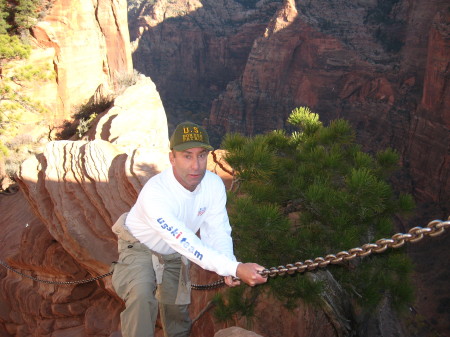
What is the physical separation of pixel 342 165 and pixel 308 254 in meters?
1.06

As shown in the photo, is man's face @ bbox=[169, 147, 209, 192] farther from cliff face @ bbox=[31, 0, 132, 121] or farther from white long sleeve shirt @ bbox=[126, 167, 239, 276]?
cliff face @ bbox=[31, 0, 132, 121]

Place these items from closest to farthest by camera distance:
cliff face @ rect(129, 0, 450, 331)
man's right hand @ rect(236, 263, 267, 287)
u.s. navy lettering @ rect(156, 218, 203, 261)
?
1. man's right hand @ rect(236, 263, 267, 287)
2. u.s. navy lettering @ rect(156, 218, 203, 261)
3. cliff face @ rect(129, 0, 450, 331)

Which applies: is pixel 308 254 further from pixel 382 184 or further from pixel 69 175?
pixel 69 175

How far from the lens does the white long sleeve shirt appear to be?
2480mm

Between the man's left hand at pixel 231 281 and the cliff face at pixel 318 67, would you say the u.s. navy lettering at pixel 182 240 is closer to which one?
the man's left hand at pixel 231 281

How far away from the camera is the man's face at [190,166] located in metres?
2.60

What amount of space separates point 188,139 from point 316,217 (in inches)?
73.9

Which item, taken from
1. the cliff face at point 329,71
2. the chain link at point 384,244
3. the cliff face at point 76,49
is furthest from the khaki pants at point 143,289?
the cliff face at point 329,71

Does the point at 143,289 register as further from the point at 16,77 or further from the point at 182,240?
the point at 16,77

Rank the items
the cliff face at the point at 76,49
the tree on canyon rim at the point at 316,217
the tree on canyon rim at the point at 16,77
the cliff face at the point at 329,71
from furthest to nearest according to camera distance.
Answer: the cliff face at the point at 329,71 → the cliff face at the point at 76,49 → the tree on canyon rim at the point at 16,77 → the tree on canyon rim at the point at 316,217

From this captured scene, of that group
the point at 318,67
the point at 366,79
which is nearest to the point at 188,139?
the point at 366,79

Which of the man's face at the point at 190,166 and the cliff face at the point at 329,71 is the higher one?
the man's face at the point at 190,166

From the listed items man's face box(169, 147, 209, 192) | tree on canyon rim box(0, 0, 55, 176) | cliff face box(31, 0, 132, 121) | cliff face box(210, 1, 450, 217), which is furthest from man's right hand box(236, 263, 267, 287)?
cliff face box(210, 1, 450, 217)

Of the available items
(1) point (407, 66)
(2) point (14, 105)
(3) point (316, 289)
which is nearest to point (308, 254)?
(3) point (316, 289)
